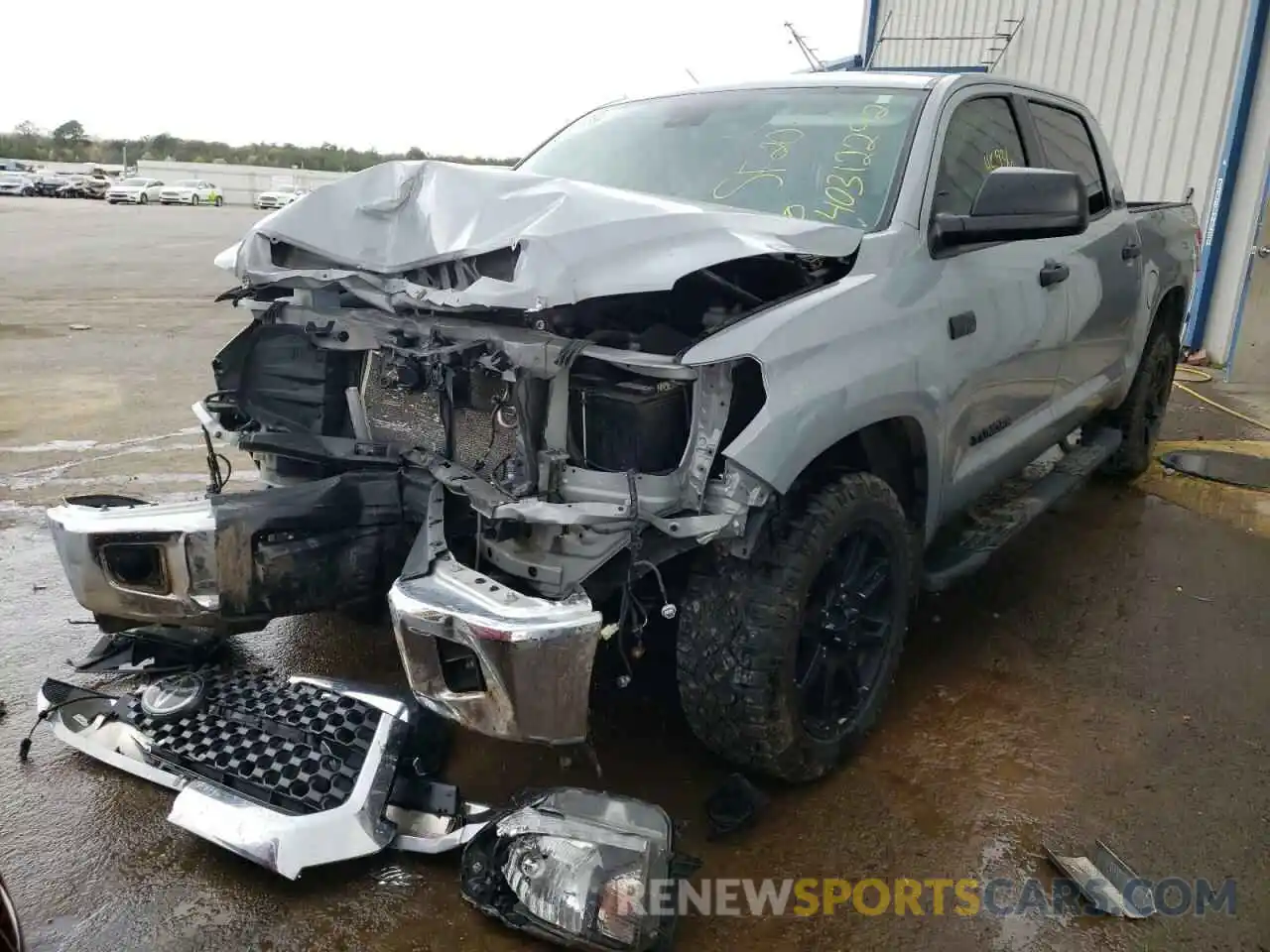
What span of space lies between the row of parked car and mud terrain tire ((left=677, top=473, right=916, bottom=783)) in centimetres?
4710

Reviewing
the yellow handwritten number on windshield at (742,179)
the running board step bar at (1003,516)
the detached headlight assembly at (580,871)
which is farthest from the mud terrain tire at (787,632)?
the yellow handwritten number on windshield at (742,179)

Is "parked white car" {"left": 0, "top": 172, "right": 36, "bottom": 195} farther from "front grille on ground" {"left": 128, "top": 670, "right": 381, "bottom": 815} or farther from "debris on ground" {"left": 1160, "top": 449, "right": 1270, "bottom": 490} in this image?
"front grille on ground" {"left": 128, "top": 670, "right": 381, "bottom": 815}

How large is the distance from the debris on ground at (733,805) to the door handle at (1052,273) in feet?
6.87

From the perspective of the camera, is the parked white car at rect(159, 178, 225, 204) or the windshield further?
the parked white car at rect(159, 178, 225, 204)

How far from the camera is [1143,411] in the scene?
5297mm

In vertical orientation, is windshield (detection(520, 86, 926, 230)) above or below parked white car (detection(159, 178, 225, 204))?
above

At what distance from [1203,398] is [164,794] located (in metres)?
7.98

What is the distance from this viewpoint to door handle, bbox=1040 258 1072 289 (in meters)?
3.50

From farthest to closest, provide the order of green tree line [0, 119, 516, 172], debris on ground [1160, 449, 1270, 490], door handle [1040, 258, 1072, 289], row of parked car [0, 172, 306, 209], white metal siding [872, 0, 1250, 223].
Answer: green tree line [0, 119, 516, 172] → row of parked car [0, 172, 306, 209] → white metal siding [872, 0, 1250, 223] → debris on ground [1160, 449, 1270, 490] → door handle [1040, 258, 1072, 289]

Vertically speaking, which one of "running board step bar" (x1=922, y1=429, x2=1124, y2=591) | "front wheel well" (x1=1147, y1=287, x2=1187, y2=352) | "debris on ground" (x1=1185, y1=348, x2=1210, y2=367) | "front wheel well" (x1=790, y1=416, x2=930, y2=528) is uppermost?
"front wheel well" (x1=1147, y1=287, x2=1187, y2=352)

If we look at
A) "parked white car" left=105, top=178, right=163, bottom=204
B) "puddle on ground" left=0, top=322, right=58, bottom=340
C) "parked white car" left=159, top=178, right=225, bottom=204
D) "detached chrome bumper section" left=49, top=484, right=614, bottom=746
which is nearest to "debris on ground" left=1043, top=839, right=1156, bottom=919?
"detached chrome bumper section" left=49, top=484, right=614, bottom=746

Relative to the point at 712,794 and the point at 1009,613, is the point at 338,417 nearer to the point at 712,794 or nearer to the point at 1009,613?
the point at 712,794

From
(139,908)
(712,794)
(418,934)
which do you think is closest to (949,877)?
(712,794)

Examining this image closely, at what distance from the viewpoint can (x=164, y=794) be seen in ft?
8.59
